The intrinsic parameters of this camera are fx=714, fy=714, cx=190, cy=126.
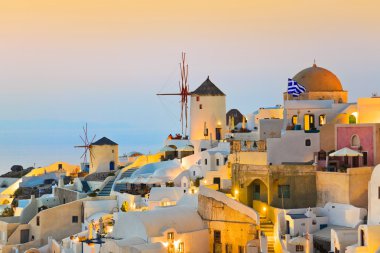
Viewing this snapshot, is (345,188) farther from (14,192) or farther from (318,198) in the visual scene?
(14,192)

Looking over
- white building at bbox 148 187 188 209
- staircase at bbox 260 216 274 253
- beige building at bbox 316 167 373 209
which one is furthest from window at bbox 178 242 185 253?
beige building at bbox 316 167 373 209

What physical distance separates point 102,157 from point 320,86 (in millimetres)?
15773

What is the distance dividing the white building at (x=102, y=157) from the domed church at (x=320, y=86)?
13.9 metres

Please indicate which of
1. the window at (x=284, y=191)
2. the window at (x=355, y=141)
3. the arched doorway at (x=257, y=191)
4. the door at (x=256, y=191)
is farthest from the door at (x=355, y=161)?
the door at (x=256, y=191)

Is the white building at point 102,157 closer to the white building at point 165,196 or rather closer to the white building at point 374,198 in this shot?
the white building at point 165,196

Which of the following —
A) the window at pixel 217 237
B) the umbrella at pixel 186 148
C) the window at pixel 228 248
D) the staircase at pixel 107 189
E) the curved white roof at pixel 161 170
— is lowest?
the window at pixel 228 248

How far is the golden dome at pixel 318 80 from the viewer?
3531 centimetres

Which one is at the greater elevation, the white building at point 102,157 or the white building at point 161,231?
the white building at point 102,157

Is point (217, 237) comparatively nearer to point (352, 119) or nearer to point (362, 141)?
point (362, 141)

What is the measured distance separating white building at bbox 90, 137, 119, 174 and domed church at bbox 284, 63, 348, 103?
13894mm

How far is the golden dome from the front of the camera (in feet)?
116

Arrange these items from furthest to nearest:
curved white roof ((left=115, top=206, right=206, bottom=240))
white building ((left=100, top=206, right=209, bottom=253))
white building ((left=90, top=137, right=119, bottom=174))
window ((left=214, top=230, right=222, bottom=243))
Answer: white building ((left=90, top=137, right=119, bottom=174)) < window ((left=214, top=230, right=222, bottom=243)) < curved white roof ((left=115, top=206, right=206, bottom=240)) < white building ((left=100, top=206, right=209, bottom=253))

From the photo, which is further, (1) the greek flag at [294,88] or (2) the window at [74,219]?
(2) the window at [74,219]

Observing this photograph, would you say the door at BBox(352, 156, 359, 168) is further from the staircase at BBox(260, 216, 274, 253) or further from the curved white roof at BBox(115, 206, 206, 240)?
the curved white roof at BBox(115, 206, 206, 240)
